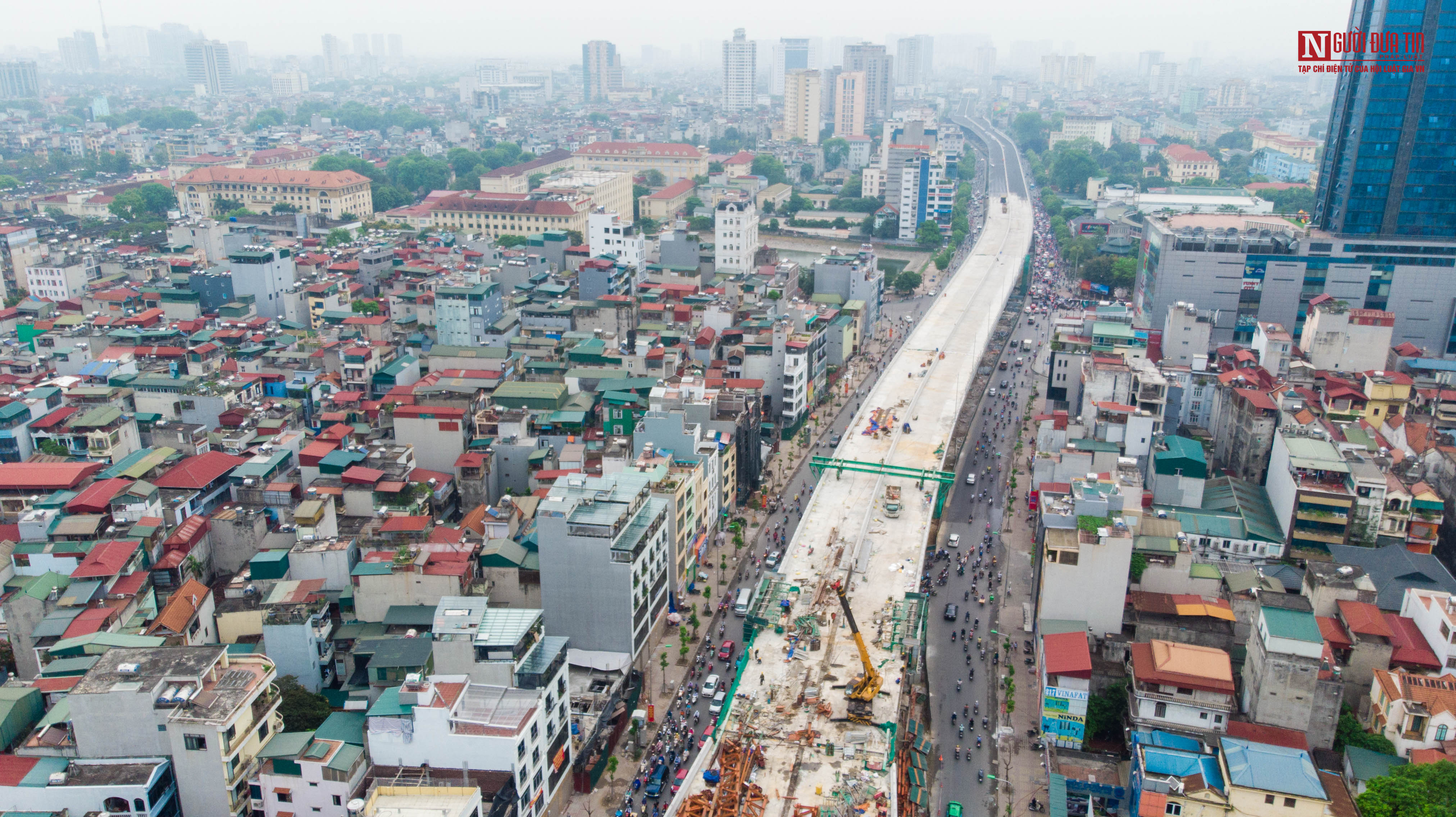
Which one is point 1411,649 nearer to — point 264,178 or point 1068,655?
point 1068,655

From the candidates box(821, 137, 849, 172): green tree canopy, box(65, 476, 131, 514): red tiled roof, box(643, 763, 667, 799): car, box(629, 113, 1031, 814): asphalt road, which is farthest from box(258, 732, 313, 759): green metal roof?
box(821, 137, 849, 172): green tree canopy

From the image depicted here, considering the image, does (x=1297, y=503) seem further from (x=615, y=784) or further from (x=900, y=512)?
(x=615, y=784)

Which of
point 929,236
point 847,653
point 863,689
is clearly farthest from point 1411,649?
point 929,236

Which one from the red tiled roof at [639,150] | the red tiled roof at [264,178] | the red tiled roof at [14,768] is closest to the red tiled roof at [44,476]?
the red tiled roof at [14,768]

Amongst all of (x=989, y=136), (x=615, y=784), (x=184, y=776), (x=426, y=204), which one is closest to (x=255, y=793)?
(x=184, y=776)

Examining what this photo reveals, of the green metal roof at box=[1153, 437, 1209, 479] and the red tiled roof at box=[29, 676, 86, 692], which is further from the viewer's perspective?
the green metal roof at box=[1153, 437, 1209, 479]

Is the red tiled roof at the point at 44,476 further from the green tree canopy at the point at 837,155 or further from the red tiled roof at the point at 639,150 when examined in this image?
the green tree canopy at the point at 837,155

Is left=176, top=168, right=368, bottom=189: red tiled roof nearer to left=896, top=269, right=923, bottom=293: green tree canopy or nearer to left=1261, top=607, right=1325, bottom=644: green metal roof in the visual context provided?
left=896, top=269, right=923, bottom=293: green tree canopy
